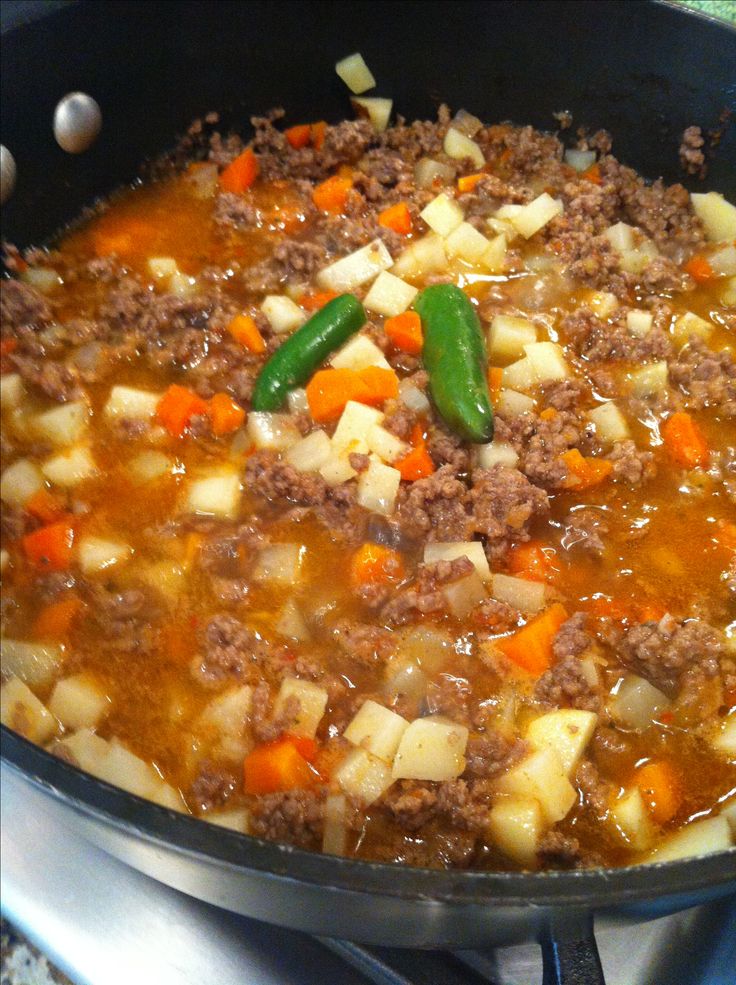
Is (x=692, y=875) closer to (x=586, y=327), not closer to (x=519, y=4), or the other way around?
(x=586, y=327)

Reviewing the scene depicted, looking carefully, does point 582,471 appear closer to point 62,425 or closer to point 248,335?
point 248,335

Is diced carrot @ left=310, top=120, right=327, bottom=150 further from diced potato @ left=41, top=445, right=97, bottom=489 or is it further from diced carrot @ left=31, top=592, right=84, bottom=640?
diced carrot @ left=31, top=592, right=84, bottom=640

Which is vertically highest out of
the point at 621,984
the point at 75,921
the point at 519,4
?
the point at 519,4

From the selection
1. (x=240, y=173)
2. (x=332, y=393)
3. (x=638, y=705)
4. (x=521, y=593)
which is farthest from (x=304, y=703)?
(x=240, y=173)

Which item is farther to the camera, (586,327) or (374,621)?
(586,327)

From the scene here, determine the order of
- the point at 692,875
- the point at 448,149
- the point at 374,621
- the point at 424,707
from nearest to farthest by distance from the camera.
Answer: the point at 692,875 → the point at 424,707 → the point at 374,621 → the point at 448,149

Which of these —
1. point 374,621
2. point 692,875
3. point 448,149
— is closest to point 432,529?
point 374,621

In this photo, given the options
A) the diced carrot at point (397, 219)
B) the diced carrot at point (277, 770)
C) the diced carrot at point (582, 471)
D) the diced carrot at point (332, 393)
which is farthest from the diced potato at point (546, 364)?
the diced carrot at point (277, 770)
